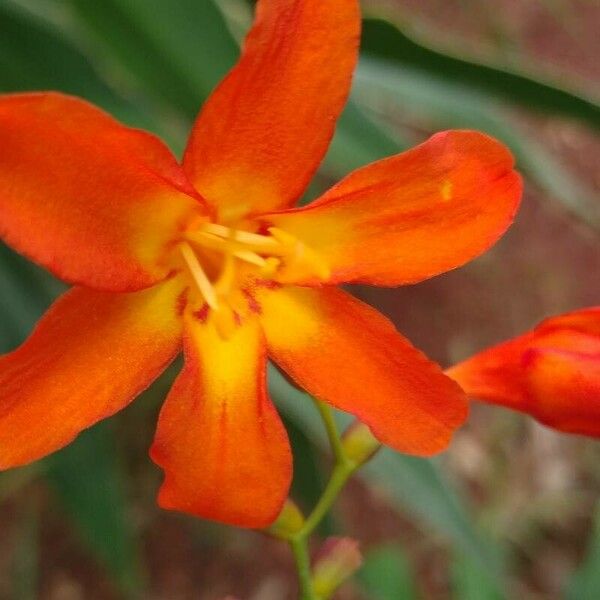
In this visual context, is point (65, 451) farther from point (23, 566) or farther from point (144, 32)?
point (144, 32)

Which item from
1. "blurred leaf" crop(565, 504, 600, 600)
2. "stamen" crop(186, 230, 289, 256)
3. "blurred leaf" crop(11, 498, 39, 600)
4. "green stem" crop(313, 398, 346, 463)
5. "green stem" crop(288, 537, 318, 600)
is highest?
"stamen" crop(186, 230, 289, 256)

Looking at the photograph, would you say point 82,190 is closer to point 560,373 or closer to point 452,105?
point 560,373

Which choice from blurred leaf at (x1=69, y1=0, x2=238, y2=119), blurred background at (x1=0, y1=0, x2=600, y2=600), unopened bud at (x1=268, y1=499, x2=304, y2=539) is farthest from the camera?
blurred background at (x1=0, y1=0, x2=600, y2=600)

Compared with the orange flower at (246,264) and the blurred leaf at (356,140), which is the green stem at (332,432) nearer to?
the orange flower at (246,264)

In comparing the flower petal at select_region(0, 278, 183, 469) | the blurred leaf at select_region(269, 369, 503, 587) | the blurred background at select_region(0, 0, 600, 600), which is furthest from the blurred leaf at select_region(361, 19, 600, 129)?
the flower petal at select_region(0, 278, 183, 469)

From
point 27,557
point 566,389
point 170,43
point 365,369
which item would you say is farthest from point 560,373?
point 27,557

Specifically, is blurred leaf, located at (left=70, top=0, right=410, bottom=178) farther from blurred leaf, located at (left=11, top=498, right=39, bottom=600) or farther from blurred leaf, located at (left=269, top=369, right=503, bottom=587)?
blurred leaf, located at (left=11, top=498, right=39, bottom=600)

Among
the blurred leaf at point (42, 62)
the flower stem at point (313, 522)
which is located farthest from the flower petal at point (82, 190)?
the blurred leaf at point (42, 62)
